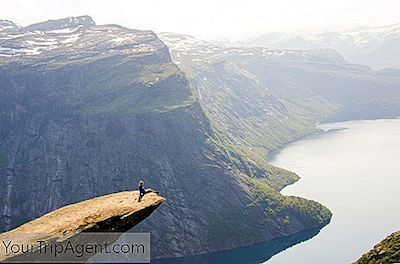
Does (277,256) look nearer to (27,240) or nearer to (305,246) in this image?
(305,246)

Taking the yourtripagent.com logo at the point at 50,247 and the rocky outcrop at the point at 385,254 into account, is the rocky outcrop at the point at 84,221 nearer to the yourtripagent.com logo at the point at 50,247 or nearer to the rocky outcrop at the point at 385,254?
the yourtripagent.com logo at the point at 50,247

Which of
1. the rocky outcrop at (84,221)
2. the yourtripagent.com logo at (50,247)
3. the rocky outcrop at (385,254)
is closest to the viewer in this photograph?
the yourtripagent.com logo at (50,247)

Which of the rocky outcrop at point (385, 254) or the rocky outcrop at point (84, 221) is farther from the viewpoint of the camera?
the rocky outcrop at point (385, 254)

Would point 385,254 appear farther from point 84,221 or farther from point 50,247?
point 50,247

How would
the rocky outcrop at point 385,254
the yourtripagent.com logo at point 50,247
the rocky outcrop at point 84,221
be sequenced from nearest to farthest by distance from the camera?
the yourtripagent.com logo at point 50,247, the rocky outcrop at point 84,221, the rocky outcrop at point 385,254

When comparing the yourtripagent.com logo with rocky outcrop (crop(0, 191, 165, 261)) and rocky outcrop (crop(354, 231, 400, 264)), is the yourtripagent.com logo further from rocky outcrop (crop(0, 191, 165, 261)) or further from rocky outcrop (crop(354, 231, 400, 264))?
rocky outcrop (crop(354, 231, 400, 264))

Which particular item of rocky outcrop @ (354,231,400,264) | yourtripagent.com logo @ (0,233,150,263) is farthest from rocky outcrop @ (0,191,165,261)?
rocky outcrop @ (354,231,400,264)

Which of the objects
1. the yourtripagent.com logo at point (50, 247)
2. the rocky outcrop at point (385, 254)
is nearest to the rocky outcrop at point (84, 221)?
the yourtripagent.com logo at point (50, 247)

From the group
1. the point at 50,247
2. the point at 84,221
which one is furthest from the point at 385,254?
the point at 50,247
